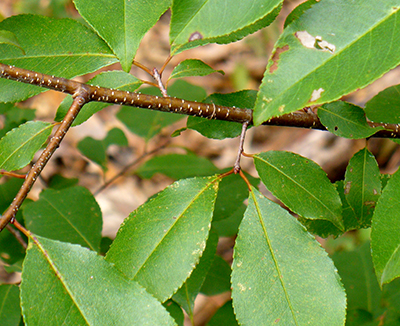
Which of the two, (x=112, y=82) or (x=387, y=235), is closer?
(x=387, y=235)

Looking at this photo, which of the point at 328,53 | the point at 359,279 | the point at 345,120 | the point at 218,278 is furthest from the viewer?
the point at 359,279

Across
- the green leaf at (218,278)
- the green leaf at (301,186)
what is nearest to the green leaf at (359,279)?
the green leaf at (218,278)

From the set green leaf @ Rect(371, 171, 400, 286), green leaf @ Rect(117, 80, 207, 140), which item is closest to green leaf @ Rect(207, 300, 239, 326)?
green leaf @ Rect(371, 171, 400, 286)

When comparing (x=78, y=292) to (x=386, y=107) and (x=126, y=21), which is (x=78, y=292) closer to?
(x=126, y=21)

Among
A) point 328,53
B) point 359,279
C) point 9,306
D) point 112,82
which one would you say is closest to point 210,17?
point 328,53

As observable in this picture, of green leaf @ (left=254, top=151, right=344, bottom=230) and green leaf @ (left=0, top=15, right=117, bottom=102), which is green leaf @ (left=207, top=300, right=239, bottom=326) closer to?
green leaf @ (left=254, top=151, right=344, bottom=230)

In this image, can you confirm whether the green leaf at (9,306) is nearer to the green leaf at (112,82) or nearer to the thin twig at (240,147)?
the green leaf at (112,82)

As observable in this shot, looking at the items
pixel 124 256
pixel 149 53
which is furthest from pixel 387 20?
pixel 149 53
